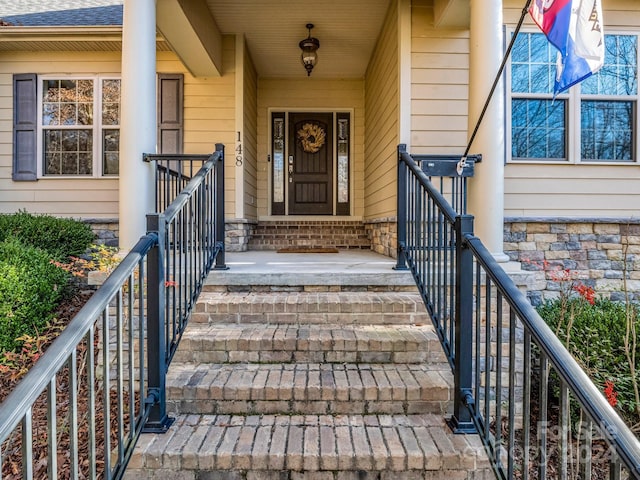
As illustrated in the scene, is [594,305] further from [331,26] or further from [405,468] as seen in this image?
[331,26]

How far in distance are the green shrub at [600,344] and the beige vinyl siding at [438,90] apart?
6.71 feet

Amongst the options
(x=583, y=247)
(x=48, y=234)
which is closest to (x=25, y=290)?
(x=48, y=234)

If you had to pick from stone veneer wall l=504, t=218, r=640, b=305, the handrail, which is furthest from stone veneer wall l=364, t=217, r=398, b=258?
the handrail

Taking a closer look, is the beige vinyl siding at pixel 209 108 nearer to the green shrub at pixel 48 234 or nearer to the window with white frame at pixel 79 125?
the window with white frame at pixel 79 125

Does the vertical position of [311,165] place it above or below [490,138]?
above

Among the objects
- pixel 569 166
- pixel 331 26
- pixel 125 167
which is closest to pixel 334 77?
pixel 331 26

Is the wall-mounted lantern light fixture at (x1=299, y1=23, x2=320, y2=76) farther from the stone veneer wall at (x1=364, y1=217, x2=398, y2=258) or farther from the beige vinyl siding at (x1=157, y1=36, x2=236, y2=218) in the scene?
the stone veneer wall at (x1=364, y1=217, x2=398, y2=258)

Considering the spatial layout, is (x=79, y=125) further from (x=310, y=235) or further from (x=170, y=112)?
(x=310, y=235)

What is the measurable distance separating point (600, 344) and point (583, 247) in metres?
1.86

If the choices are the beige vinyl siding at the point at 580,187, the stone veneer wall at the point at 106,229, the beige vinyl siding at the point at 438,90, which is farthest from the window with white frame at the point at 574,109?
the stone veneer wall at the point at 106,229

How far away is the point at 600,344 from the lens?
291cm

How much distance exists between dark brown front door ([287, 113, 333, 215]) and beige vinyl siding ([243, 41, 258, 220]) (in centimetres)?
65

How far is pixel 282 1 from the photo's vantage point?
14.7 feet

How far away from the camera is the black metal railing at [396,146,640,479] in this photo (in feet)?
3.65
